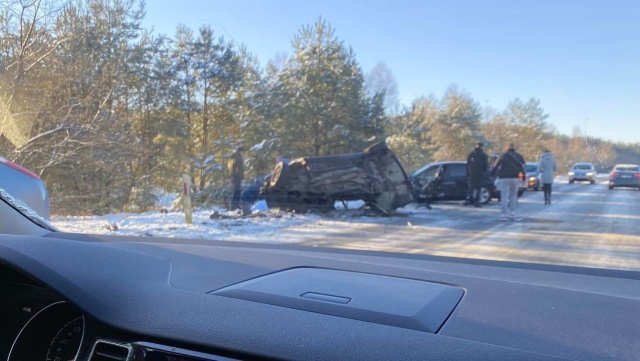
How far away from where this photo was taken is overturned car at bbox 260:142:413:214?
13.6 metres

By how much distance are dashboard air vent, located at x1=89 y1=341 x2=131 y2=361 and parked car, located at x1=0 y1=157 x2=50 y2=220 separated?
118 inches

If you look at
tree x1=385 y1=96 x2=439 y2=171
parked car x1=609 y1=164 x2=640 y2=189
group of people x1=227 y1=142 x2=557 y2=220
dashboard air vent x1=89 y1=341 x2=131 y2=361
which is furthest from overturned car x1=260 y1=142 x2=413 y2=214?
dashboard air vent x1=89 y1=341 x2=131 y2=361

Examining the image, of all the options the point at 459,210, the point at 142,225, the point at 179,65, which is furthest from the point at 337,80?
the point at 142,225

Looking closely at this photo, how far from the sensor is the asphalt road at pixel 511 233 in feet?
24.9

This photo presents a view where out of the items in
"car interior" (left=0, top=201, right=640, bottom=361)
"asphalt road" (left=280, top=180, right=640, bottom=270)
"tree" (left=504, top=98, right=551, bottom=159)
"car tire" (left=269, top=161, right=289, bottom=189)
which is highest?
"tree" (left=504, top=98, right=551, bottom=159)

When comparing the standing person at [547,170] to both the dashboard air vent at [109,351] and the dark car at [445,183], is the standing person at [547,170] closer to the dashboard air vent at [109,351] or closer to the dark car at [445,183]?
the dark car at [445,183]

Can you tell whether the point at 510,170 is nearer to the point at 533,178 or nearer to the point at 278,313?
the point at 533,178

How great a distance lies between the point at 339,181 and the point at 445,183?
4.38 meters

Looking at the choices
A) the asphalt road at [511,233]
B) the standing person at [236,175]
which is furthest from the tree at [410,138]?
the standing person at [236,175]

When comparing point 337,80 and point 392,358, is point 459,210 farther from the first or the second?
point 392,358

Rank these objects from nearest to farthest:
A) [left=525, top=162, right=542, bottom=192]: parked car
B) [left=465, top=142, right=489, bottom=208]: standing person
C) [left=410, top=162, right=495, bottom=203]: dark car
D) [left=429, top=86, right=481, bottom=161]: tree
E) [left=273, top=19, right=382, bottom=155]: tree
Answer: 1. [left=429, top=86, right=481, bottom=161]: tree
2. [left=465, top=142, right=489, bottom=208]: standing person
3. [left=410, top=162, right=495, bottom=203]: dark car
4. [left=525, top=162, right=542, bottom=192]: parked car
5. [left=273, top=19, right=382, bottom=155]: tree

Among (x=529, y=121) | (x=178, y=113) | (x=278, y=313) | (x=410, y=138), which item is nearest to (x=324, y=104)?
(x=410, y=138)

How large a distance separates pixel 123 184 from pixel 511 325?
52.5 ft

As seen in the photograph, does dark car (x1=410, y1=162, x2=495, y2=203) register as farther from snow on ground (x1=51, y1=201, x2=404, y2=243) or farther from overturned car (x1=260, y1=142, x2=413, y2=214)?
snow on ground (x1=51, y1=201, x2=404, y2=243)
